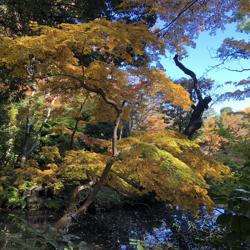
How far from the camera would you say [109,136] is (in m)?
13.3

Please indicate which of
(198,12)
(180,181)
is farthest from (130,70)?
(198,12)

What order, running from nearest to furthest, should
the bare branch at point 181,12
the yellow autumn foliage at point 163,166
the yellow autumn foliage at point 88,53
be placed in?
1. the yellow autumn foliage at point 163,166
2. the yellow autumn foliage at point 88,53
3. the bare branch at point 181,12

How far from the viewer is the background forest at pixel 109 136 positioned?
13.3 ft

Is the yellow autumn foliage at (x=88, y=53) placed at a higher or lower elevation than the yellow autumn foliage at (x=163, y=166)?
higher

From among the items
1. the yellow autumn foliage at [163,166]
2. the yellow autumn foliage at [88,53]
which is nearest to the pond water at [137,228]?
the yellow autumn foliage at [163,166]

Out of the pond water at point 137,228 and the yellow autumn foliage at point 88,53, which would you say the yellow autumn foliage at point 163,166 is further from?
the pond water at point 137,228

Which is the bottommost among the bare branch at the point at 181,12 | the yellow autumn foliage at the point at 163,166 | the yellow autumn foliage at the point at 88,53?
the yellow autumn foliage at the point at 163,166

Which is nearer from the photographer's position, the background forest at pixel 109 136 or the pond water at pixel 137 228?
the background forest at pixel 109 136

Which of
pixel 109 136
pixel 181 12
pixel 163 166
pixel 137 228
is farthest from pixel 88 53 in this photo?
pixel 109 136

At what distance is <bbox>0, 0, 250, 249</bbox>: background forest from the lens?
13.3 ft

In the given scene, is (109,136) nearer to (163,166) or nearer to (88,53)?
(88,53)

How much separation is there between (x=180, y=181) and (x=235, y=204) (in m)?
2.16

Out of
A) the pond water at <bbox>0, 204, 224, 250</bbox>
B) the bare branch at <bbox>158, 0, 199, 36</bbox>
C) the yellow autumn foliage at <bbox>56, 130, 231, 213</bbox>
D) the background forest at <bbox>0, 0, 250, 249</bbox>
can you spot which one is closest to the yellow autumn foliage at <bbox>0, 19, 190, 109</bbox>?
the background forest at <bbox>0, 0, 250, 249</bbox>

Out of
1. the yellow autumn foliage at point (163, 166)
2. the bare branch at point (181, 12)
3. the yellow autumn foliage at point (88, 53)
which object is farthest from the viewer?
the bare branch at point (181, 12)
